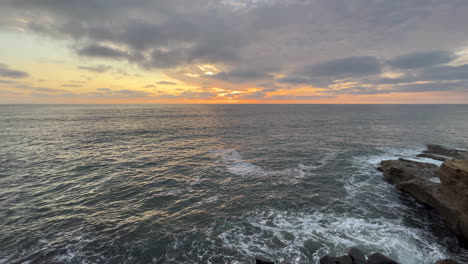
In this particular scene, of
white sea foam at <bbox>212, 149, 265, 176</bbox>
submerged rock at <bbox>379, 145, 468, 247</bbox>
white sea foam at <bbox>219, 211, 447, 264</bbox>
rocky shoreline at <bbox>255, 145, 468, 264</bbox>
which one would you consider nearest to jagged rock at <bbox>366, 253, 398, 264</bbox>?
rocky shoreline at <bbox>255, 145, 468, 264</bbox>

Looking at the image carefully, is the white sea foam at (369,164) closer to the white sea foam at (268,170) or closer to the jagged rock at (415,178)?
the jagged rock at (415,178)

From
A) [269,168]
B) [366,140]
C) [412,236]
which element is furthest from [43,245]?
[366,140]

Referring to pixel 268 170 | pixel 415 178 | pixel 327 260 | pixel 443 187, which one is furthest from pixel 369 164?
pixel 327 260

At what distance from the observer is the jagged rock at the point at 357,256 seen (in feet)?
47.2

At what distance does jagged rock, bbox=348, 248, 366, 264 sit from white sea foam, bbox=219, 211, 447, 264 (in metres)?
1.16

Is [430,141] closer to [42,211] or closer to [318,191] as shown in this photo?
[318,191]

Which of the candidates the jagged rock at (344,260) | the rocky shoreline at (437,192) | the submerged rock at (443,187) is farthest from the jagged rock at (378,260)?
the submerged rock at (443,187)

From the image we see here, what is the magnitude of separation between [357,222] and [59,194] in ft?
122

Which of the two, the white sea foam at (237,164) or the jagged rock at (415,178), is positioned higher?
the jagged rock at (415,178)

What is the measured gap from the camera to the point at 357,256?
14688 mm

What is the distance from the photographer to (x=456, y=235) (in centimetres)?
1756

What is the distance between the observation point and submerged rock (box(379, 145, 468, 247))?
1773 cm

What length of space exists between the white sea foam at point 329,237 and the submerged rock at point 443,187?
366 cm

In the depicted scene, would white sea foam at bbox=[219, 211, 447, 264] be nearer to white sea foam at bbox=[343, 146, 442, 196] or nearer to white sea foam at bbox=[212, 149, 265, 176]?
white sea foam at bbox=[343, 146, 442, 196]
